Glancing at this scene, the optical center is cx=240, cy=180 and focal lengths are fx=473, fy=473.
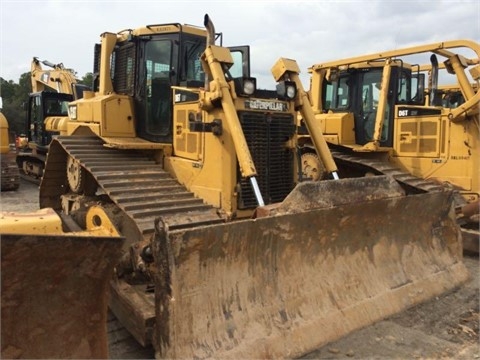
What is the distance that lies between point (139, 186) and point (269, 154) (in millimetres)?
1557

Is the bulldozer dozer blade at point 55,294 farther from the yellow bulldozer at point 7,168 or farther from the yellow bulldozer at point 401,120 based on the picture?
the yellow bulldozer at point 7,168

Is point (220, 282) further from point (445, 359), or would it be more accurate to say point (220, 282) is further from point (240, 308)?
point (445, 359)

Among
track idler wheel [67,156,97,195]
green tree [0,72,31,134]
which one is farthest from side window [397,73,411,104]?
green tree [0,72,31,134]

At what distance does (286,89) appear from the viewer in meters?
5.72

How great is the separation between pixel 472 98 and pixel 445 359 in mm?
5773

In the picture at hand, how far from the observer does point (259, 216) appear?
4203mm

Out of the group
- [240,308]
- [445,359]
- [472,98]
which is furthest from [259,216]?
[472,98]

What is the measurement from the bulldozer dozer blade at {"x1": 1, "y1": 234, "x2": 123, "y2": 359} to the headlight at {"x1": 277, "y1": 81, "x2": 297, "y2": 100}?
328 centimetres

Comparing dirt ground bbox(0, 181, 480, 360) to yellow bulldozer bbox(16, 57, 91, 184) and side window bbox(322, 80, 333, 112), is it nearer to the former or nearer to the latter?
side window bbox(322, 80, 333, 112)

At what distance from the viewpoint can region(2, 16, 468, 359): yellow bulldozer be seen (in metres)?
3.53

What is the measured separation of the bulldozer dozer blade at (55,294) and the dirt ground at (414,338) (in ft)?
2.33

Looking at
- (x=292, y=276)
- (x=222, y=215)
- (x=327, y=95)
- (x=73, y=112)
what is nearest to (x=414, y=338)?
(x=292, y=276)

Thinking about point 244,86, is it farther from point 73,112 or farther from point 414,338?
point 73,112

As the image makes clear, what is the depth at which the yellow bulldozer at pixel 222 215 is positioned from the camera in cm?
353
